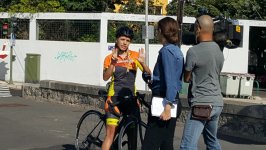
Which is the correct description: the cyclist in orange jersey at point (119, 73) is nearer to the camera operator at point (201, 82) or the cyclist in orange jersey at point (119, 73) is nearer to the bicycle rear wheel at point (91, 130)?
the bicycle rear wheel at point (91, 130)

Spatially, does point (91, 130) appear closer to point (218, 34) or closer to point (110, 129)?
point (110, 129)

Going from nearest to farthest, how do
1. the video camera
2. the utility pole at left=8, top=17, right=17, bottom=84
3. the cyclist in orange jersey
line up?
the video camera < the cyclist in orange jersey < the utility pole at left=8, top=17, right=17, bottom=84

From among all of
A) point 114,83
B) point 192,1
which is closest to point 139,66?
point 114,83

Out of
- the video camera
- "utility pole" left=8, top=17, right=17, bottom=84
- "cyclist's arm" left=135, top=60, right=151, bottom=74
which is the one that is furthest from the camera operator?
"utility pole" left=8, top=17, right=17, bottom=84

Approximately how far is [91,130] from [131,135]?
2.81 ft

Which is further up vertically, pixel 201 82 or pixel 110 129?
pixel 201 82

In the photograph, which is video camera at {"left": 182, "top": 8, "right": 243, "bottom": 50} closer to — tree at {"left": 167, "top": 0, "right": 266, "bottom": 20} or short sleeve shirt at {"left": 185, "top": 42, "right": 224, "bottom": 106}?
short sleeve shirt at {"left": 185, "top": 42, "right": 224, "bottom": 106}

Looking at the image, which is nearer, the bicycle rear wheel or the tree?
the bicycle rear wheel

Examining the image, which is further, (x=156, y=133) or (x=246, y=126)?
(x=246, y=126)

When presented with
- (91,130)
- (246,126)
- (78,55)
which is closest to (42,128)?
(91,130)

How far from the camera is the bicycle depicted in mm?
6309

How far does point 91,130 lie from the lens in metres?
7.04

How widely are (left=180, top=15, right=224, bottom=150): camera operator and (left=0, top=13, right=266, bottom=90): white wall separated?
17.2m

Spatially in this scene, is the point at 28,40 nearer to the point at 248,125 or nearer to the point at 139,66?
the point at 248,125
